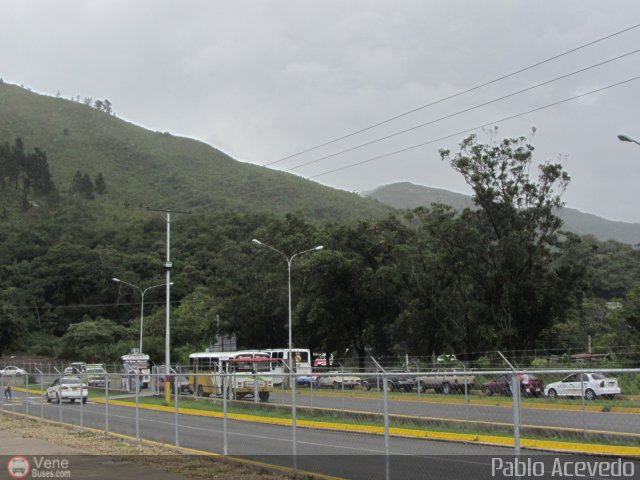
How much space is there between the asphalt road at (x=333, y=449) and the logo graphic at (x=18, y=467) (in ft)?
10.7

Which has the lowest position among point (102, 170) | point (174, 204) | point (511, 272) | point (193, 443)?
point (193, 443)

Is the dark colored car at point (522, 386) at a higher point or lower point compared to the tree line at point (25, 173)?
lower

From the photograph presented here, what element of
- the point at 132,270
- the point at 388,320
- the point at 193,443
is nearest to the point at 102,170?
the point at 132,270

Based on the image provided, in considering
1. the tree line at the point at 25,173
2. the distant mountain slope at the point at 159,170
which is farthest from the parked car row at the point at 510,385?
the tree line at the point at 25,173

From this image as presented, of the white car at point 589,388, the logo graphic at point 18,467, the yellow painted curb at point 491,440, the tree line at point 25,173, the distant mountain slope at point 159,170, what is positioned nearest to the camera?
the yellow painted curb at point 491,440

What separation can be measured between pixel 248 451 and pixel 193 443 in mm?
2802

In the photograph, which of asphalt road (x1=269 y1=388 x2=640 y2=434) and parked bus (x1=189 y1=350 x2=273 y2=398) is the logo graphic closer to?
asphalt road (x1=269 y1=388 x2=640 y2=434)

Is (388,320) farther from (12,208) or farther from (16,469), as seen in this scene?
(12,208)

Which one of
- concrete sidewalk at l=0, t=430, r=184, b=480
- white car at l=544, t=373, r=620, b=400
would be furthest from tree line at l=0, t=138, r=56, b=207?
white car at l=544, t=373, r=620, b=400

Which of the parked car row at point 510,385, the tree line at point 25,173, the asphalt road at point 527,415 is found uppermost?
the tree line at point 25,173

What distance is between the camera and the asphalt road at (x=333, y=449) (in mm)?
10562

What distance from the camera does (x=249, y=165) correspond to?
176000 millimetres

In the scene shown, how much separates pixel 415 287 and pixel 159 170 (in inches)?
4590

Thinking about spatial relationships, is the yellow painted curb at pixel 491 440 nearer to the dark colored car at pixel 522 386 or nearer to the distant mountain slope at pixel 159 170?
the dark colored car at pixel 522 386
